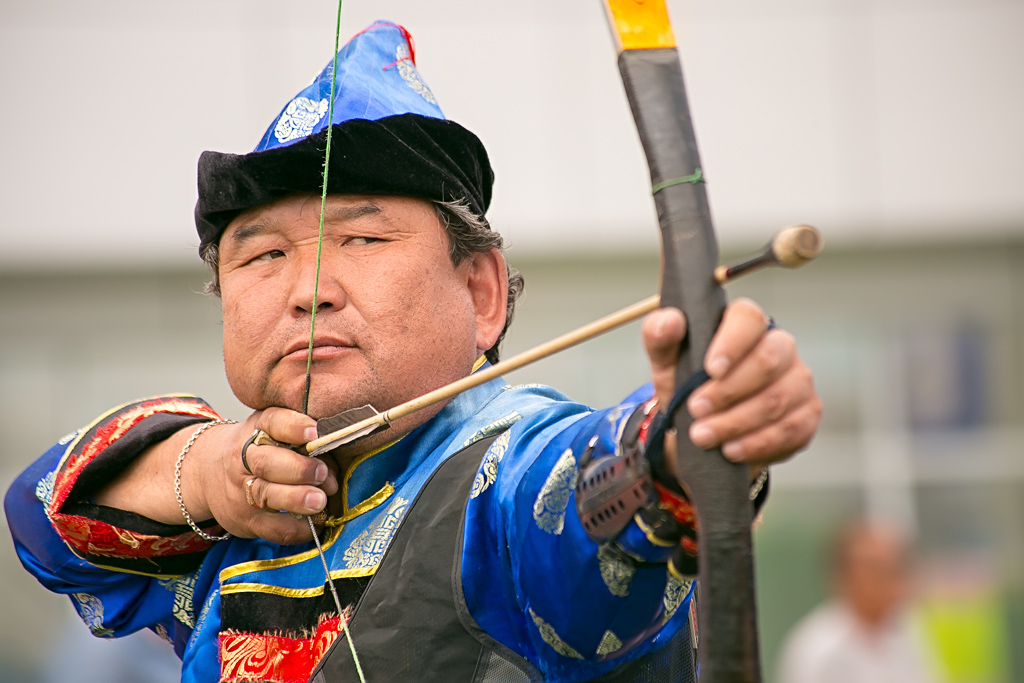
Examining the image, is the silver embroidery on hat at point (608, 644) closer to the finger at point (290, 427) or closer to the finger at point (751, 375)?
the finger at point (751, 375)

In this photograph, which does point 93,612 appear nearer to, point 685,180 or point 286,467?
point 286,467

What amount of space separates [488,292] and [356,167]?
0.33m

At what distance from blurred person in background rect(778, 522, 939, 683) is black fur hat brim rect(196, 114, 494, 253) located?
139 inches

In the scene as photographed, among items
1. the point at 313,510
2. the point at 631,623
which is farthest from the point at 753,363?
the point at 313,510

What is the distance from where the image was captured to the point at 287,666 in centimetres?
153

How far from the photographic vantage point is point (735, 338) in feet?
3.19

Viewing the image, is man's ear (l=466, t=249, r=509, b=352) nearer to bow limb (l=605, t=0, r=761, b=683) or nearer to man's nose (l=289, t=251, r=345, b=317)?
man's nose (l=289, t=251, r=345, b=317)

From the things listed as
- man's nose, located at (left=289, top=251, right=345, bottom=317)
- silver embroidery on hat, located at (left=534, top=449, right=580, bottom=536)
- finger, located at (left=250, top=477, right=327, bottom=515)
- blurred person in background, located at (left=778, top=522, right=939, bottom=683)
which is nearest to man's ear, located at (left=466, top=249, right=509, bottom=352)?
man's nose, located at (left=289, top=251, right=345, bottom=317)

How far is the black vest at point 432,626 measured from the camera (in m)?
1.34

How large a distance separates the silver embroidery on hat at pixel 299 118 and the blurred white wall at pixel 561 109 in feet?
14.9

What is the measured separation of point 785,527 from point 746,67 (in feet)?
9.14

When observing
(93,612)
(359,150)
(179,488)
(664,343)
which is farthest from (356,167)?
(93,612)

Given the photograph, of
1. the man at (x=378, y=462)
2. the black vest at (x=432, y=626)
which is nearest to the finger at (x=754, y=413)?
the man at (x=378, y=462)

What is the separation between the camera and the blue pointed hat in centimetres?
162
